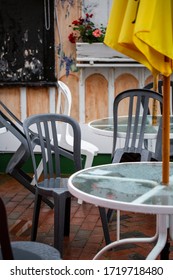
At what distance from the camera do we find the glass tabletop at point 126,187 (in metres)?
2.82

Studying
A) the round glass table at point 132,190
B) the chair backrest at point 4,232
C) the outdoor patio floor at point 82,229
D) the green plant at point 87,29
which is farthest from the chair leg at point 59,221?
the green plant at point 87,29

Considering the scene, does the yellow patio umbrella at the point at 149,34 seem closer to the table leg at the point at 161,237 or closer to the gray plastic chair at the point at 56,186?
the table leg at the point at 161,237

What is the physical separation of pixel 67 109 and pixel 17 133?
2.67 feet

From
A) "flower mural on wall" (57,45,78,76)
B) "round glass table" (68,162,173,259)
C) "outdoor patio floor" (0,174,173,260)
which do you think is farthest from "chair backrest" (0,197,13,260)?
"flower mural on wall" (57,45,78,76)

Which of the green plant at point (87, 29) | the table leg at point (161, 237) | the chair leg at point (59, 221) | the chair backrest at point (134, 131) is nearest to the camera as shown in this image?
the table leg at point (161, 237)

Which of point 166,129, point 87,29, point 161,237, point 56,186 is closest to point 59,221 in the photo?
point 56,186

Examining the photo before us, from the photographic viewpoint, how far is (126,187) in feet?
10.3

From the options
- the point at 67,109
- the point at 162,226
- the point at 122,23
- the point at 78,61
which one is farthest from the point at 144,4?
the point at 78,61

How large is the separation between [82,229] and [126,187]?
2.00m

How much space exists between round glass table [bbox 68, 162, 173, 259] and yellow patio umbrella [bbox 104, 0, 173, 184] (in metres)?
0.18

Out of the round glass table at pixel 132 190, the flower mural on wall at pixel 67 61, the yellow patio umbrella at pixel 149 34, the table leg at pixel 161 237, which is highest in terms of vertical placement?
the yellow patio umbrella at pixel 149 34

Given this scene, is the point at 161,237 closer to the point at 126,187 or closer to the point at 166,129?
the point at 126,187

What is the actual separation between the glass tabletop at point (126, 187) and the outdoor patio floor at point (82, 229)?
100 cm
